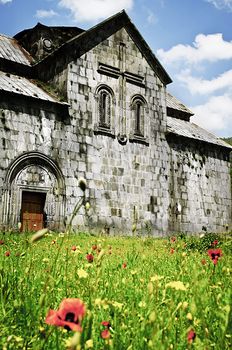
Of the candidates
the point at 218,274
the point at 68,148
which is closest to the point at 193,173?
the point at 68,148

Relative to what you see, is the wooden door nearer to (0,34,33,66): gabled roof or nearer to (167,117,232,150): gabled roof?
(0,34,33,66): gabled roof

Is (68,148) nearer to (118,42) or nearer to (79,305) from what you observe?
(118,42)

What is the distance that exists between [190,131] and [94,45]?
7.01 m

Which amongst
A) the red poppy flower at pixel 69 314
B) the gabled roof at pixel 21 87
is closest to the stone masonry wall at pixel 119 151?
the gabled roof at pixel 21 87

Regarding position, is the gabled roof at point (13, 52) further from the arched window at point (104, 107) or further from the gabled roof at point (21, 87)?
the arched window at point (104, 107)

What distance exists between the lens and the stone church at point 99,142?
13289 mm

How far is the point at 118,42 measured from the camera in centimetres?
1675

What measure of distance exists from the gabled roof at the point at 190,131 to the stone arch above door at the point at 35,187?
6550 mm

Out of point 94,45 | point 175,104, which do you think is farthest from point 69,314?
point 175,104

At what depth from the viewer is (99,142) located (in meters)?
15.1

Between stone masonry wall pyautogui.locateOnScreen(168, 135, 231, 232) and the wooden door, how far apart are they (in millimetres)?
6180

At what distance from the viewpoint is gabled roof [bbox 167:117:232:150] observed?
18.5 meters

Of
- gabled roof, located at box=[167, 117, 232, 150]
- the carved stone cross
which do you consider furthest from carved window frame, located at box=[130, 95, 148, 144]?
gabled roof, located at box=[167, 117, 232, 150]

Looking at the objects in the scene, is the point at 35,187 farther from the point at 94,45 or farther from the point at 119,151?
the point at 94,45
